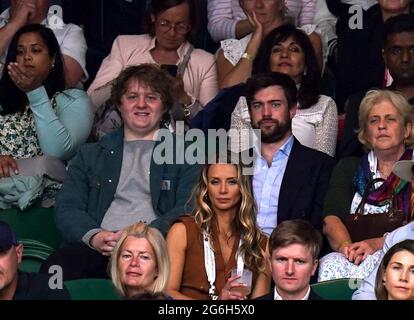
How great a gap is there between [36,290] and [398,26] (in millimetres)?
2775

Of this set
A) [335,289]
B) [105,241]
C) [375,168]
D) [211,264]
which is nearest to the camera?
[335,289]

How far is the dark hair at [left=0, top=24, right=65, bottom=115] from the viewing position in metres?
10.7

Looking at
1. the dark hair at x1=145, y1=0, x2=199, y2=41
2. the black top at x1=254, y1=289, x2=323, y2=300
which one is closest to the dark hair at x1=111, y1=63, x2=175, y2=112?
the dark hair at x1=145, y1=0, x2=199, y2=41

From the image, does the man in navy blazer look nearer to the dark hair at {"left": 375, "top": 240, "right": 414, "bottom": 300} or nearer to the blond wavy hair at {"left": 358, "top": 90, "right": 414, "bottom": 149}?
the blond wavy hair at {"left": 358, "top": 90, "right": 414, "bottom": 149}

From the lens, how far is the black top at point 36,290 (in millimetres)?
8898

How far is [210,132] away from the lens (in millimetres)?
10445

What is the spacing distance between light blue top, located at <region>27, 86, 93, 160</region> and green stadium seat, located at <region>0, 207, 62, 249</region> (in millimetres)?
410

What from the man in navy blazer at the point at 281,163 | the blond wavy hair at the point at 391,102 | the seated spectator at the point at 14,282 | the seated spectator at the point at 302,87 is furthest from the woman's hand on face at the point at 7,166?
the blond wavy hair at the point at 391,102

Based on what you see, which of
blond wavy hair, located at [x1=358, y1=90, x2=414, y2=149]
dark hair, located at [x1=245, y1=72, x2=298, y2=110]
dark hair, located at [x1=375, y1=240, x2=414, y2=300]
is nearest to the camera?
dark hair, located at [x1=375, y1=240, x2=414, y2=300]

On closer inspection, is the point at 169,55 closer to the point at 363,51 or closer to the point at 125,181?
the point at 363,51

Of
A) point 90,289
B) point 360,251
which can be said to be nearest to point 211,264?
point 90,289

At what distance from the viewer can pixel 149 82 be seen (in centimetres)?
1026
